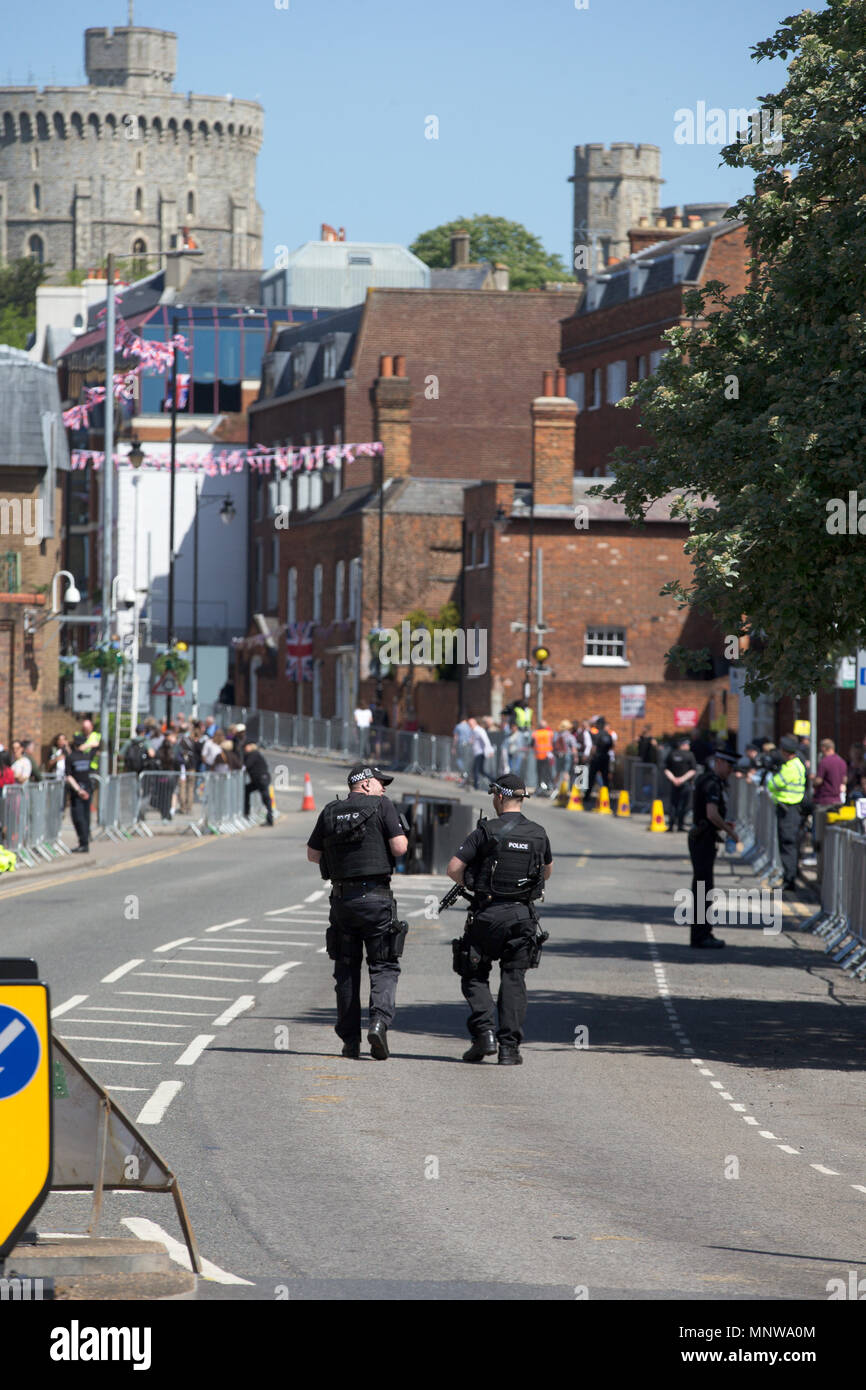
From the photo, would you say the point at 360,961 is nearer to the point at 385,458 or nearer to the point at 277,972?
the point at 277,972

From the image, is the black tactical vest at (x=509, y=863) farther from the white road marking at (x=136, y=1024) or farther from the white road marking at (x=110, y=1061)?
the white road marking at (x=136, y=1024)

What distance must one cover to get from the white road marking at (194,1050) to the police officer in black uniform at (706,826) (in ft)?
27.2

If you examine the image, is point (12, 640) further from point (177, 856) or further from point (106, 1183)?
point (106, 1183)

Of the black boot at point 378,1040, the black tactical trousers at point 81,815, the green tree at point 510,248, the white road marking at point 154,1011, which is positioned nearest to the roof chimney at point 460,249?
the green tree at point 510,248

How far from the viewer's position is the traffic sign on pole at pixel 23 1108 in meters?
6.72

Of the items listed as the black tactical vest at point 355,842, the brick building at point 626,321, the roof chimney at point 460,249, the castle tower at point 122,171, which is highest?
the castle tower at point 122,171

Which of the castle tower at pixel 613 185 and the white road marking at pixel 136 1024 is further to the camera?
the castle tower at pixel 613 185

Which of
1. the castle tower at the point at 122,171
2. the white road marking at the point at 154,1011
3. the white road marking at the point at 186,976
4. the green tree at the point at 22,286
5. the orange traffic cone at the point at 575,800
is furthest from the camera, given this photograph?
the castle tower at the point at 122,171

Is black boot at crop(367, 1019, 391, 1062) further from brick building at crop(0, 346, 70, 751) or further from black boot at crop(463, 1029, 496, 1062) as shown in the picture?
brick building at crop(0, 346, 70, 751)

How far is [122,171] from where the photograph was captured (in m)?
166

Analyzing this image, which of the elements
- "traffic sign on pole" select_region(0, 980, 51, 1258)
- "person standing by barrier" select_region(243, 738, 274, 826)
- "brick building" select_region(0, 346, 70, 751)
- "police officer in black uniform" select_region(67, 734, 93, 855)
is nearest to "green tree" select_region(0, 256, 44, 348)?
"brick building" select_region(0, 346, 70, 751)

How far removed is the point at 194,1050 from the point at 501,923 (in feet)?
6.98

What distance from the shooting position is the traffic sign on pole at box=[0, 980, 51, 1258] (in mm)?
6723

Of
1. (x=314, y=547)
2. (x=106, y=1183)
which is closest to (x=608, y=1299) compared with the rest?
(x=106, y=1183)
